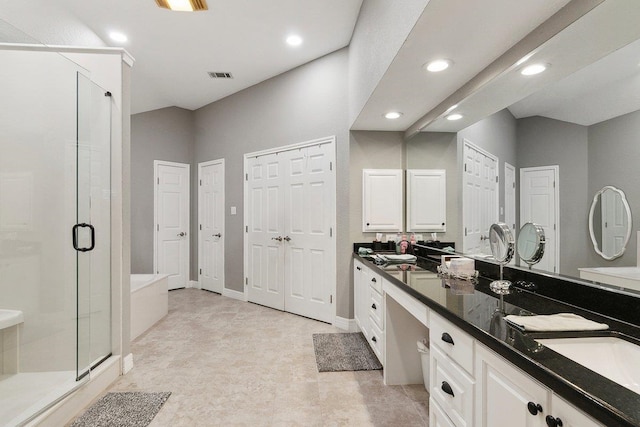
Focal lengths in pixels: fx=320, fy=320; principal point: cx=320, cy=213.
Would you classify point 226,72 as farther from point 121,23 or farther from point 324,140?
point 324,140

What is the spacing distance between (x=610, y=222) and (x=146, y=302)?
3947 mm

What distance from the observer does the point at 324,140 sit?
3.74m

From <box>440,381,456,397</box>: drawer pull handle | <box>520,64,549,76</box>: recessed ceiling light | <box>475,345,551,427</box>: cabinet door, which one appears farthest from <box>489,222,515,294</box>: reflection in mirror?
<box>520,64,549,76</box>: recessed ceiling light

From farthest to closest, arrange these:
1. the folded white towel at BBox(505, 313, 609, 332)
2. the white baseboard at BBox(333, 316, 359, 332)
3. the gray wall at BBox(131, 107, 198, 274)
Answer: the gray wall at BBox(131, 107, 198, 274) → the white baseboard at BBox(333, 316, 359, 332) → the folded white towel at BBox(505, 313, 609, 332)

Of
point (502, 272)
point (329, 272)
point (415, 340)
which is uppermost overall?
point (502, 272)

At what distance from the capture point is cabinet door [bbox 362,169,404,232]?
349 cm

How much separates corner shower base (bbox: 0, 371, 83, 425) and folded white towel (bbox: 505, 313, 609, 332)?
2.47m

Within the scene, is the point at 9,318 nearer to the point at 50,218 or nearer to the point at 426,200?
the point at 50,218

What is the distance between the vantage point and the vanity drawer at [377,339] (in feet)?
8.02

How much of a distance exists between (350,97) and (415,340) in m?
2.44

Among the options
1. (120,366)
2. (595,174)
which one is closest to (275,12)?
(595,174)

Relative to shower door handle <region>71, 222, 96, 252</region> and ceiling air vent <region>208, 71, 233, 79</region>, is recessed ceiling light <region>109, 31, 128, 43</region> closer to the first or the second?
ceiling air vent <region>208, 71, 233, 79</region>

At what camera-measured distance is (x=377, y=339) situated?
2.54 meters

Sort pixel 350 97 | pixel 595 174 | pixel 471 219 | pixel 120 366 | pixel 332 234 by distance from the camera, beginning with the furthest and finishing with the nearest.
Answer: pixel 332 234 < pixel 350 97 < pixel 120 366 < pixel 471 219 < pixel 595 174
